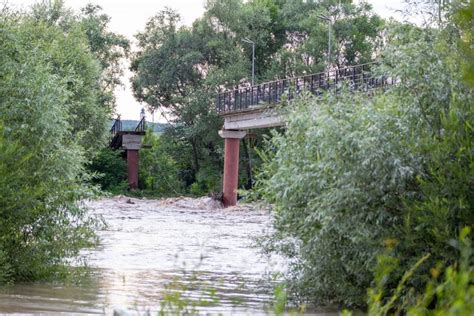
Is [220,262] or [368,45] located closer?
[220,262]

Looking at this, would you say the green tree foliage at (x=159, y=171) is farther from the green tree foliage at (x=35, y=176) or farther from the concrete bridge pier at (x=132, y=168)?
the green tree foliage at (x=35, y=176)

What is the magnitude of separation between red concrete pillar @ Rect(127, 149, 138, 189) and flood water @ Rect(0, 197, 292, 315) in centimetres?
2838

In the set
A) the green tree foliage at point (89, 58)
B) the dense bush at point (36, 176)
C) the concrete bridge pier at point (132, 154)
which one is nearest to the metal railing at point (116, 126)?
the green tree foliage at point (89, 58)

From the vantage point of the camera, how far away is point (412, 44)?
1493cm

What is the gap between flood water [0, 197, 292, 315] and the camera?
14.1 meters

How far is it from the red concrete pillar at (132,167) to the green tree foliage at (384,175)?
58.6m

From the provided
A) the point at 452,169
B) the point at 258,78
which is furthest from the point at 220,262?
the point at 258,78

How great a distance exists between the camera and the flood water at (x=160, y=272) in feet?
46.2

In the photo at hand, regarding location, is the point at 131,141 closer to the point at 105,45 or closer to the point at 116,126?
the point at 116,126

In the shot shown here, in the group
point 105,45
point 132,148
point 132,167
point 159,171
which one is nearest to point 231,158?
point 132,167

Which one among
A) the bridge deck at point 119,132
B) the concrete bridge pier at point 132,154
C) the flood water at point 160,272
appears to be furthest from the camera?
the bridge deck at point 119,132

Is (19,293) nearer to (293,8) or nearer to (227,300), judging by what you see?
(227,300)

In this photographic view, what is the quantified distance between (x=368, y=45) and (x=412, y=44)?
61868 mm

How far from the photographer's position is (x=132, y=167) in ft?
244
